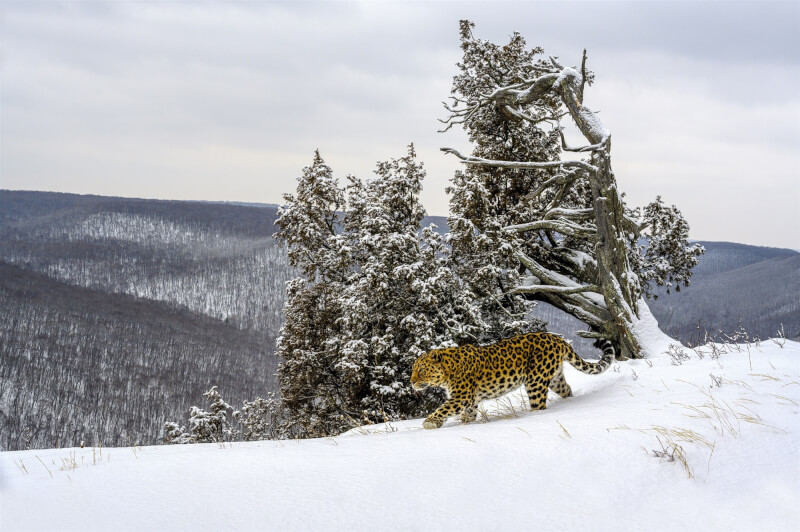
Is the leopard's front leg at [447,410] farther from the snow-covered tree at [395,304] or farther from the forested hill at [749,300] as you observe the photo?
the forested hill at [749,300]

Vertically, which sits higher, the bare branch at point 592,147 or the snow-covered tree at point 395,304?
the bare branch at point 592,147

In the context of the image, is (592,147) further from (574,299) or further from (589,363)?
(589,363)

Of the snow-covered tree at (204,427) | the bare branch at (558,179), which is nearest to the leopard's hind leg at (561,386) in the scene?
the bare branch at (558,179)

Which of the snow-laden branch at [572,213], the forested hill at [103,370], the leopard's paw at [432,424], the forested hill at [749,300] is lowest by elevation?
the forested hill at [103,370]

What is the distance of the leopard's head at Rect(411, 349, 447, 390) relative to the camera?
696 cm

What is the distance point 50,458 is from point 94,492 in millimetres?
1452

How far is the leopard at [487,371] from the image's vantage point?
22.5ft

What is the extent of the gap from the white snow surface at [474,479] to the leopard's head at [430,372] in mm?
1310

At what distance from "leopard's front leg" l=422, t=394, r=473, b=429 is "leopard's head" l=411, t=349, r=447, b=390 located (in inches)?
10.5

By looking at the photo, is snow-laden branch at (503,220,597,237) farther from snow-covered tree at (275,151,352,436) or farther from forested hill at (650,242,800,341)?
forested hill at (650,242,800,341)

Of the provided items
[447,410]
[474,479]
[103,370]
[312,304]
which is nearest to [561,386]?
[447,410]

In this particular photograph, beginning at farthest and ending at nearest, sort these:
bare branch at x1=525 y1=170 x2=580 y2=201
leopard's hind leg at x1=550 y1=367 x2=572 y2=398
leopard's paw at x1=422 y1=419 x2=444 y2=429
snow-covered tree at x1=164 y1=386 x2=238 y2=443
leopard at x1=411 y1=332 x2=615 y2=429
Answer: snow-covered tree at x1=164 y1=386 x2=238 y2=443
bare branch at x1=525 y1=170 x2=580 y2=201
leopard's hind leg at x1=550 y1=367 x2=572 y2=398
leopard at x1=411 y1=332 x2=615 y2=429
leopard's paw at x1=422 y1=419 x2=444 y2=429

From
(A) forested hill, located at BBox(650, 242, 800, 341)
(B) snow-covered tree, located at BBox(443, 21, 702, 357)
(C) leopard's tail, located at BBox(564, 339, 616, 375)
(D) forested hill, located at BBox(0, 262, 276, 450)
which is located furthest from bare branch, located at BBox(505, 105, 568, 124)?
(A) forested hill, located at BBox(650, 242, 800, 341)

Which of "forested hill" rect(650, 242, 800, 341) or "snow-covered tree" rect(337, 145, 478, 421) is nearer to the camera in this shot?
"snow-covered tree" rect(337, 145, 478, 421)
